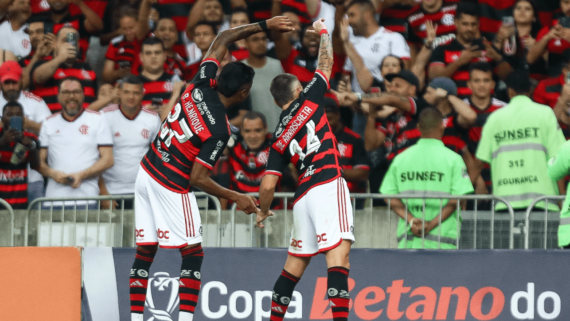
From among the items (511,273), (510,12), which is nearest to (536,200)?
(511,273)

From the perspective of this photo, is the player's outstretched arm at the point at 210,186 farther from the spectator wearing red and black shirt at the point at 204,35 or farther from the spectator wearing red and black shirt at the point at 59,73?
the spectator wearing red and black shirt at the point at 59,73

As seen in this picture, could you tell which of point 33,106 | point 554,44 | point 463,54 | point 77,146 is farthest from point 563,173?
point 33,106

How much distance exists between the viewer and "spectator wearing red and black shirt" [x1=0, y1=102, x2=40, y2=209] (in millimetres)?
9602

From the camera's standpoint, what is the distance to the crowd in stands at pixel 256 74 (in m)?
9.49

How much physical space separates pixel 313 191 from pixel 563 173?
2474 mm

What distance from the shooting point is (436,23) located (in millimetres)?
10555

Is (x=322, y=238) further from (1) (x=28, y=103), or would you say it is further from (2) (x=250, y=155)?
(1) (x=28, y=103)

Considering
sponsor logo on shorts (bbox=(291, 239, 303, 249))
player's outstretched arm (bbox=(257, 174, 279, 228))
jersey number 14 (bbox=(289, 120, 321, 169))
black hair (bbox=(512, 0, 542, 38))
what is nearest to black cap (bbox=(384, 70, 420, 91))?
black hair (bbox=(512, 0, 542, 38))

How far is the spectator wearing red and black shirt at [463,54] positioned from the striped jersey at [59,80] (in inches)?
177

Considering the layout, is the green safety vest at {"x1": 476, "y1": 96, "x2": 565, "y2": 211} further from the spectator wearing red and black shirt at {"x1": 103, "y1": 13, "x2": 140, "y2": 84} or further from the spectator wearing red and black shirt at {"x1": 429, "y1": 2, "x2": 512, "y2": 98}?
the spectator wearing red and black shirt at {"x1": 103, "y1": 13, "x2": 140, "y2": 84}

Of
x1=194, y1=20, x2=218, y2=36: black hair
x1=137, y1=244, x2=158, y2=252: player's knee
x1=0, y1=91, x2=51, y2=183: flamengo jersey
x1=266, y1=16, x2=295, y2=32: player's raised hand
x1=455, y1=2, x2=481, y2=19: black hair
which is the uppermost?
x1=455, y1=2, x2=481, y2=19: black hair

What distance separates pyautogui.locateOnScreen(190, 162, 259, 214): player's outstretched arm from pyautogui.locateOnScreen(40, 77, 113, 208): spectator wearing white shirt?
3.00 meters

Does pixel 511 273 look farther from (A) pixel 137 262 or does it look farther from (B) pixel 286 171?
(A) pixel 137 262

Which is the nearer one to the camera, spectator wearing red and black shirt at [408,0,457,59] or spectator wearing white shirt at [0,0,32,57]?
spectator wearing red and black shirt at [408,0,457,59]
